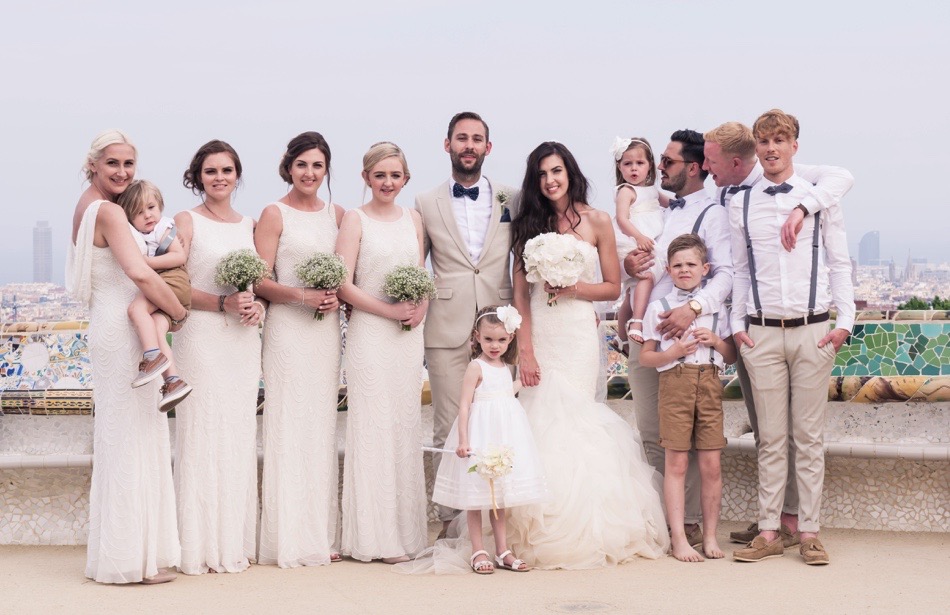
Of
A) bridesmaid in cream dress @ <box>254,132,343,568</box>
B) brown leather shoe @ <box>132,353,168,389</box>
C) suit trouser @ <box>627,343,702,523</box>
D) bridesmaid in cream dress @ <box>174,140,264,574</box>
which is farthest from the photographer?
suit trouser @ <box>627,343,702,523</box>

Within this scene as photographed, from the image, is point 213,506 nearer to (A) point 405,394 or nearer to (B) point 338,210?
(A) point 405,394

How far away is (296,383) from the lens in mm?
7176

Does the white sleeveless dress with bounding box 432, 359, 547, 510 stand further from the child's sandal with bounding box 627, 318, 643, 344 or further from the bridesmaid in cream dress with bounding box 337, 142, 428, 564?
the child's sandal with bounding box 627, 318, 643, 344

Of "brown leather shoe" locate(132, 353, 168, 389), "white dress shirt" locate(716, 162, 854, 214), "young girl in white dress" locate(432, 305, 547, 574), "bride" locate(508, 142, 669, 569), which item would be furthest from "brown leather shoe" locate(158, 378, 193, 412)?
"white dress shirt" locate(716, 162, 854, 214)

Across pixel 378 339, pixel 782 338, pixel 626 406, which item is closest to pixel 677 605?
pixel 782 338

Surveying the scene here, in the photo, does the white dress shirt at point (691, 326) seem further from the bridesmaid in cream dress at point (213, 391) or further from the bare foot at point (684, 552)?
the bridesmaid in cream dress at point (213, 391)

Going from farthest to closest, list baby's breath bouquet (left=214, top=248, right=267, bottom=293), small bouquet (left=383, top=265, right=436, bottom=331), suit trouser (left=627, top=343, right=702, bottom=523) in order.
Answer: suit trouser (left=627, top=343, right=702, bottom=523), small bouquet (left=383, top=265, right=436, bottom=331), baby's breath bouquet (left=214, top=248, right=267, bottom=293)

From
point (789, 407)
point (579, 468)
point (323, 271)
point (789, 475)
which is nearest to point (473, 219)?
point (323, 271)

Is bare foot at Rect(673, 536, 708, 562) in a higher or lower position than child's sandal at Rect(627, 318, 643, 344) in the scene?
lower

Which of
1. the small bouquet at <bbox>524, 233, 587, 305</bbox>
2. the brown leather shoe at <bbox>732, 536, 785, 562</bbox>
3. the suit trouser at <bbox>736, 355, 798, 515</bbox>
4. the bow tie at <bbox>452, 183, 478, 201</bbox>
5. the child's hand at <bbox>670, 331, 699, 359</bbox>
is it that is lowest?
the brown leather shoe at <bbox>732, 536, 785, 562</bbox>

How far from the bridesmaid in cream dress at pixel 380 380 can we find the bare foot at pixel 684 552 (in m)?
1.57

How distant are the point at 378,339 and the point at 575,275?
126 cm

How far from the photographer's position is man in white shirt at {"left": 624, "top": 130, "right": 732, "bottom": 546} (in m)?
7.14

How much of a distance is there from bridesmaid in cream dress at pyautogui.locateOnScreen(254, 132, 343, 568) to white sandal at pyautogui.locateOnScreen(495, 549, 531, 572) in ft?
3.62
